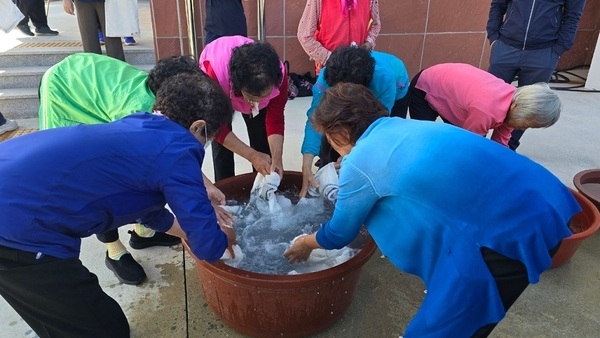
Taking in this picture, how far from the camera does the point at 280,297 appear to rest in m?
1.72

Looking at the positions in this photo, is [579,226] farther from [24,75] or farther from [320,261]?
[24,75]

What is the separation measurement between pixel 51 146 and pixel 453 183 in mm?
1221

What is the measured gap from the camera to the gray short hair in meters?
2.15

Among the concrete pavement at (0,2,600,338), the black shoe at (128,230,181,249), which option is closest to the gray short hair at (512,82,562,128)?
the concrete pavement at (0,2,600,338)

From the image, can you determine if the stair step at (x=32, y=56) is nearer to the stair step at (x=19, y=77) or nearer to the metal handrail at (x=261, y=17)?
the stair step at (x=19, y=77)

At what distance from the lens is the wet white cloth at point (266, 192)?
233 centimetres

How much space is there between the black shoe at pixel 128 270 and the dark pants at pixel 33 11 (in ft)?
16.4

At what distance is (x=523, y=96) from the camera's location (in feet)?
7.33

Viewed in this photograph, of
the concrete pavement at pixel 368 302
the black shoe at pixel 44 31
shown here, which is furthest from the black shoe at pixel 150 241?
the black shoe at pixel 44 31

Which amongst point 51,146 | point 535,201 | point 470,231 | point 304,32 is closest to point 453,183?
point 470,231

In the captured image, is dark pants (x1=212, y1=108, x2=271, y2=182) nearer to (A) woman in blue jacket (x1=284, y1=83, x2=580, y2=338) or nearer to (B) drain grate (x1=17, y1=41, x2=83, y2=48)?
(A) woman in blue jacket (x1=284, y1=83, x2=580, y2=338)

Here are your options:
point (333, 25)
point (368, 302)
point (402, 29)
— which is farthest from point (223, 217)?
point (402, 29)

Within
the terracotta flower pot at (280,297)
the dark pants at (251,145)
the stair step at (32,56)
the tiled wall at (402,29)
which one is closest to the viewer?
the terracotta flower pot at (280,297)

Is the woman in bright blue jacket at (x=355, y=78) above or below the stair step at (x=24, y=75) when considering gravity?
above
